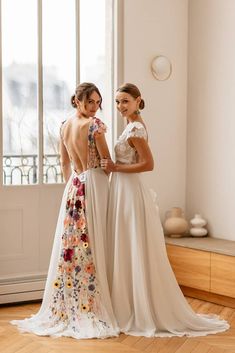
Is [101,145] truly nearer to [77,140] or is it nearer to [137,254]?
[77,140]

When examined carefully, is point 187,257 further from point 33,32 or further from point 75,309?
point 33,32

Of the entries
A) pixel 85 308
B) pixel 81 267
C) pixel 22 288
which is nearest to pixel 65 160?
pixel 81 267

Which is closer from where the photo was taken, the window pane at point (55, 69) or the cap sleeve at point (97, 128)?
the cap sleeve at point (97, 128)

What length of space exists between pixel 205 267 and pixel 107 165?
1.44 m

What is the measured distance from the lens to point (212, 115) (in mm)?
5918

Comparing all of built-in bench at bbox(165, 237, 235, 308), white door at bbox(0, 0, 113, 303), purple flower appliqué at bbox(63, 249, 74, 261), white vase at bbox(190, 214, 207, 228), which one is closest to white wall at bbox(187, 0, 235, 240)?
white vase at bbox(190, 214, 207, 228)

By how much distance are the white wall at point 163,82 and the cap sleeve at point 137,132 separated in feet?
4.78

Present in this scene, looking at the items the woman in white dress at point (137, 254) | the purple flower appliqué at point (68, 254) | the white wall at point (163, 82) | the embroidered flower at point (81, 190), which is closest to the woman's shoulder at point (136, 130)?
the woman in white dress at point (137, 254)

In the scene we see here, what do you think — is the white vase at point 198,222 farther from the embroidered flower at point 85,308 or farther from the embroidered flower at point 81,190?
the embroidered flower at point 85,308

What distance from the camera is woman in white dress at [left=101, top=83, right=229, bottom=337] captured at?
441 cm

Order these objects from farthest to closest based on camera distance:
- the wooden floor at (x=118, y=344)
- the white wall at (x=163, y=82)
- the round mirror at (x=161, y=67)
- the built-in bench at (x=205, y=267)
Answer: the round mirror at (x=161, y=67)
the white wall at (x=163, y=82)
the built-in bench at (x=205, y=267)
the wooden floor at (x=118, y=344)

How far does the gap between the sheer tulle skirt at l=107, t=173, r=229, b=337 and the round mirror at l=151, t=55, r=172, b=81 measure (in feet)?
5.56

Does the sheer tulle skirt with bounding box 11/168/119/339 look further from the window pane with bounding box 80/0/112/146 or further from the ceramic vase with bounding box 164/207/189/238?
the ceramic vase with bounding box 164/207/189/238

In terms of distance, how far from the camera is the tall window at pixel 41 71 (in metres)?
5.30
